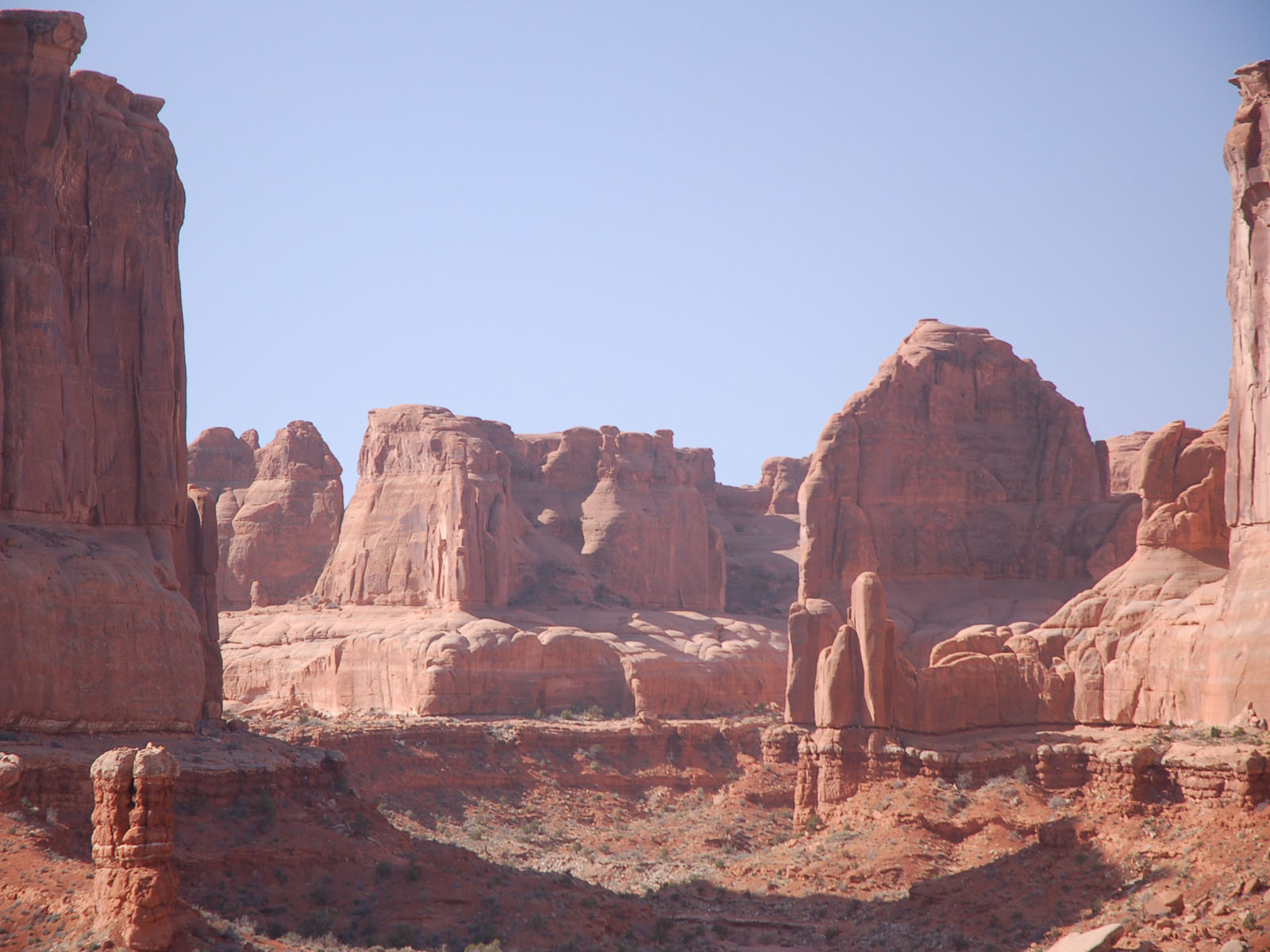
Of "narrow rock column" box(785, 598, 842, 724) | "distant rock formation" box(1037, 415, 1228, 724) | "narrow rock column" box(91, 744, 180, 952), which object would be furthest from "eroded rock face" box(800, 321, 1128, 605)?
"narrow rock column" box(91, 744, 180, 952)

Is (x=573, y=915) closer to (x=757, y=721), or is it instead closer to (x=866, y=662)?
(x=866, y=662)

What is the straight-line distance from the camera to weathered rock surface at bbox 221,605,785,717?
7419 cm

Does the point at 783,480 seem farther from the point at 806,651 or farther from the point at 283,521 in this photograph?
the point at 806,651

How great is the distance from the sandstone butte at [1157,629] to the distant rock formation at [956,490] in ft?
39.6

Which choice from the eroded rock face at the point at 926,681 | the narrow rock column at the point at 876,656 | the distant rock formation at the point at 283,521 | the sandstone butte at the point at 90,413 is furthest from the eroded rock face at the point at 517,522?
the sandstone butte at the point at 90,413

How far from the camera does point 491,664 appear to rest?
74562 mm

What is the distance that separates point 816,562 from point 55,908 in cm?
4947

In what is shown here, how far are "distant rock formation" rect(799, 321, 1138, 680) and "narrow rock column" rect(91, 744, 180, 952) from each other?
46.3 meters

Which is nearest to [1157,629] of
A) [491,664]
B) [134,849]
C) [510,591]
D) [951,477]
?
[134,849]

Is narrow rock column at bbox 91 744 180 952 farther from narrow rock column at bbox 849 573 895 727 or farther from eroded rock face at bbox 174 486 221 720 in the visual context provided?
narrow rock column at bbox 849 573 895 727

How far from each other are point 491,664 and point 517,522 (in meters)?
19.0

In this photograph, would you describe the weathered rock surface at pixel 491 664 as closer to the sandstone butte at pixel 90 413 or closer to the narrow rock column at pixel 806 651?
the narrow rock column at pixel 806 651

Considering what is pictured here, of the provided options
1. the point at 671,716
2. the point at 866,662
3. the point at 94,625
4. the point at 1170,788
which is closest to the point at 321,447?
the point at 671,716

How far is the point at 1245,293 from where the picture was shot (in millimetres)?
41969
